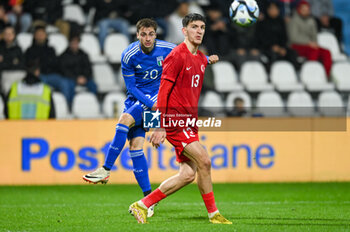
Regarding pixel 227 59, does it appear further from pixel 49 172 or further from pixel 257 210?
pixel 257 210

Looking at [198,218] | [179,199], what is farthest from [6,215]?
[179,199]

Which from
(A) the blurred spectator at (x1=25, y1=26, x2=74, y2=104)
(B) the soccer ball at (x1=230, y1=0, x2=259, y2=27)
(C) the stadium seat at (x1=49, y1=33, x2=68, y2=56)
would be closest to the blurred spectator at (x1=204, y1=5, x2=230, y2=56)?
(C) the stadium seat at (x1=49, y1=33, x2=68, y2=56)

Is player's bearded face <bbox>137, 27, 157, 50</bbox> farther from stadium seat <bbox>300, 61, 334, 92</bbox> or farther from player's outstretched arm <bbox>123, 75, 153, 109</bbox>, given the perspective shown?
stadium seat <bbox>300, 61, 334, 92</bbox>

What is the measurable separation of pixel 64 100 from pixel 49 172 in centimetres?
172

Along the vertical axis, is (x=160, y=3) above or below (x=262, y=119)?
above

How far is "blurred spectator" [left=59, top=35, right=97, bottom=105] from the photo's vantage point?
13805mm

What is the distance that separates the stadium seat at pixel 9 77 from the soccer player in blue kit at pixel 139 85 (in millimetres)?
5965

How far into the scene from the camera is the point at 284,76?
15.1 metres

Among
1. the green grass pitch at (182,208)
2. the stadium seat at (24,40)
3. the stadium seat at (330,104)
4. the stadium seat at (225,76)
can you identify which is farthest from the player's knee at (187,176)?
the stadium seat at (24,40)

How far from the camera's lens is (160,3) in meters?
15.6

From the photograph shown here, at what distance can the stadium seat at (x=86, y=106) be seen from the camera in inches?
511

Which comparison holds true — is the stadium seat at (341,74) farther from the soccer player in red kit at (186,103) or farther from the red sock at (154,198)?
the red sock at (154,198)

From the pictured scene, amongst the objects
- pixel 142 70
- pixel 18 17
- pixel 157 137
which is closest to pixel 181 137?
pixel 157 137

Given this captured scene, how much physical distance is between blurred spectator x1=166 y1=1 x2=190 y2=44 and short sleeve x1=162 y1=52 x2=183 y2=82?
872cm
